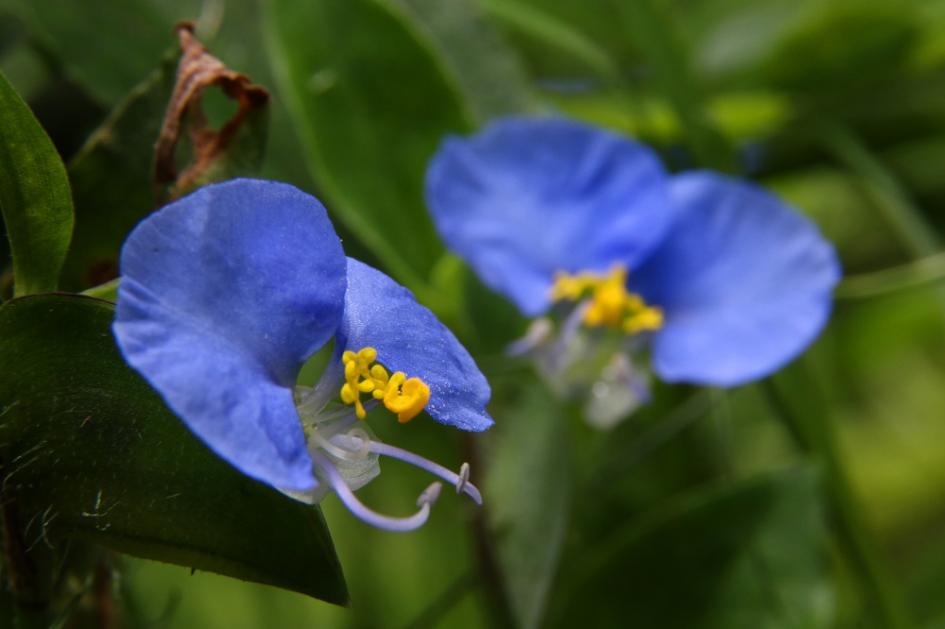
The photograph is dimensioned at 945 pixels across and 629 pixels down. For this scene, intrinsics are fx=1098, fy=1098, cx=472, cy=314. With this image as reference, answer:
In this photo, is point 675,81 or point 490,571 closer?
point 490,571

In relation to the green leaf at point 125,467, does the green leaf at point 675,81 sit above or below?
above

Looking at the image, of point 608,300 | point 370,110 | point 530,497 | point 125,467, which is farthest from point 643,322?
point 125,467

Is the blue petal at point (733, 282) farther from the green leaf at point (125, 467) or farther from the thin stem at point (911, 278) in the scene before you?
the green leaf at point (125, 467)

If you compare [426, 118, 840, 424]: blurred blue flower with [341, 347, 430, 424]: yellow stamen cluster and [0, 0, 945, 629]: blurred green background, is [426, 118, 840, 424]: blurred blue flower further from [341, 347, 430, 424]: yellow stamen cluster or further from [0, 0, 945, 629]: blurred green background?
[341, 347, 430, 424]: yellow stamen cluster

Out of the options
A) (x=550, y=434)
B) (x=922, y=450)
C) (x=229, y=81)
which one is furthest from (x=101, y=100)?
(x=922, y=450)

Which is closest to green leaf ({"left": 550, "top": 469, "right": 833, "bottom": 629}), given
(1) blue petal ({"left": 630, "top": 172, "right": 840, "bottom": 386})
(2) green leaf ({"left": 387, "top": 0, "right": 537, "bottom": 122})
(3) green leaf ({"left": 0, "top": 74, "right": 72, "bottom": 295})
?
(1) blue petal ({"left": 630, "top": 172, "right": 840, "bottom": 386})

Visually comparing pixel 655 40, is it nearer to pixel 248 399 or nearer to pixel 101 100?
pixel 101 100

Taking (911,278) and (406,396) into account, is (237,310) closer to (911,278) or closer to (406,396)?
(406,396)

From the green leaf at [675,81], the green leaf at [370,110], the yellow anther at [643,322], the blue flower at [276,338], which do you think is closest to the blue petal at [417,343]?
the blue flower at [276,338]
